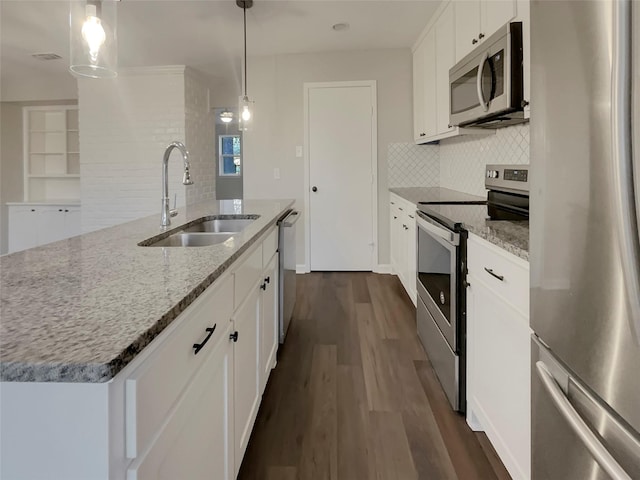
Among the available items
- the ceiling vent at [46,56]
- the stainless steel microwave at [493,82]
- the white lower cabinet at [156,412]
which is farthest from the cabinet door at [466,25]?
the ceiling vent at [46,56]

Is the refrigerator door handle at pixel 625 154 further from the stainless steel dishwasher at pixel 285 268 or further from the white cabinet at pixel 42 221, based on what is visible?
the white cabinet at pixel 42 221

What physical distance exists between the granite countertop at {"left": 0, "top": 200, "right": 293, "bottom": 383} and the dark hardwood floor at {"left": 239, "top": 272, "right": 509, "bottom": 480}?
902 mm

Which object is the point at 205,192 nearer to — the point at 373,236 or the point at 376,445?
the point at 373,236

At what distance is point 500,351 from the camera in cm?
159

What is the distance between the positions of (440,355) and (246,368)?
1143 millimetres

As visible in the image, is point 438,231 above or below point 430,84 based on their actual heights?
below

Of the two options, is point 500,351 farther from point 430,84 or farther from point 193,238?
point 430,84

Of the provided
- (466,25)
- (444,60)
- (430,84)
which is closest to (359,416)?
(466,25)

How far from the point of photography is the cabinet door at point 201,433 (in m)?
0.79

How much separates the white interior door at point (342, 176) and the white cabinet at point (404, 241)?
384 mm

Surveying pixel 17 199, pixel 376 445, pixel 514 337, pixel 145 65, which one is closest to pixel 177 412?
pixel 514 337

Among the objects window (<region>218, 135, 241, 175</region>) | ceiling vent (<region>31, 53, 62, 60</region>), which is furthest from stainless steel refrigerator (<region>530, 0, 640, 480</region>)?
window (<region>218, 135, 241, 175</region>)

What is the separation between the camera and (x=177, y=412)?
2.86 feet

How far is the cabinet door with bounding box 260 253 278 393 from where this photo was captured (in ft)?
6.79
